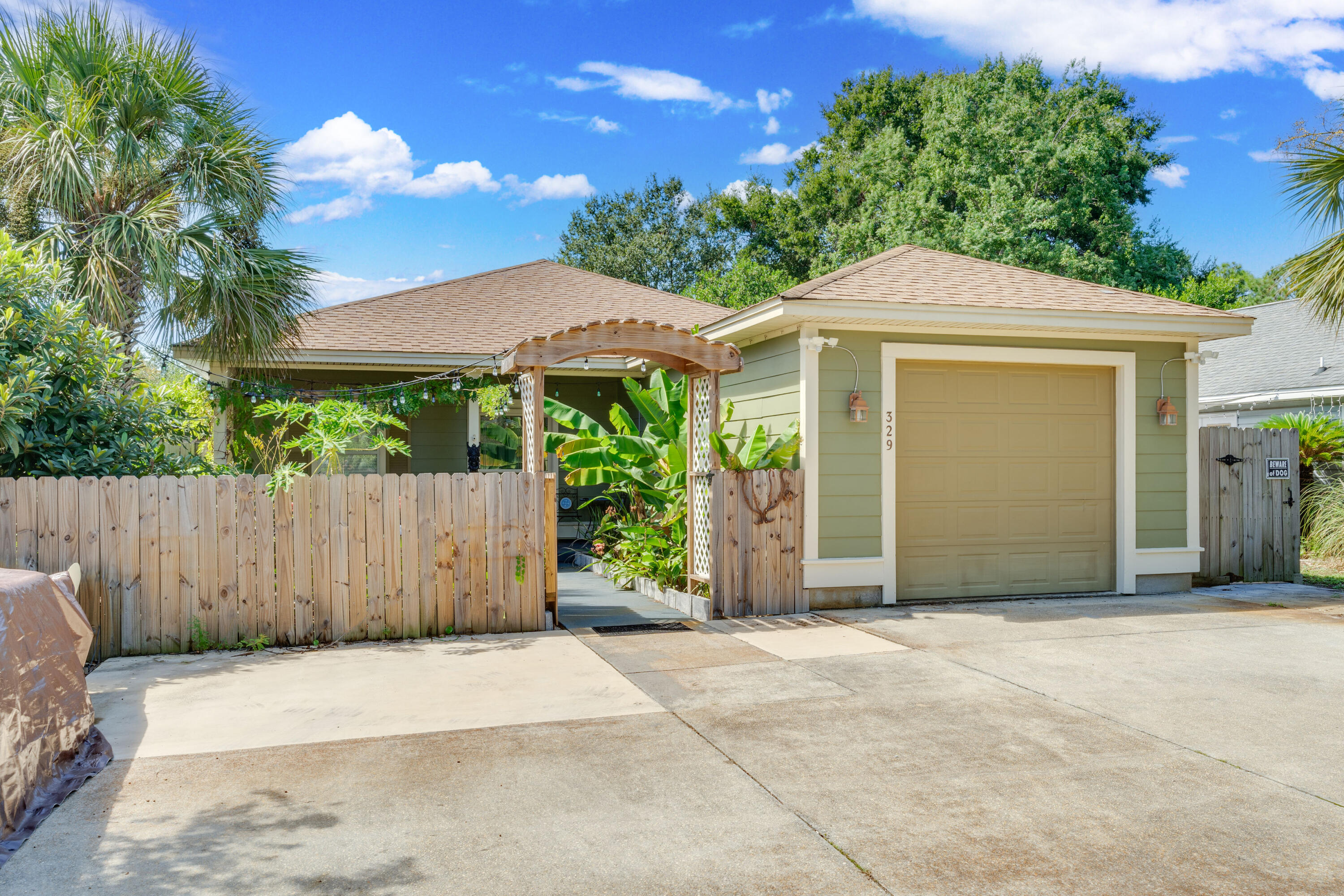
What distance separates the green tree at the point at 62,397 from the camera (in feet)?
20.4

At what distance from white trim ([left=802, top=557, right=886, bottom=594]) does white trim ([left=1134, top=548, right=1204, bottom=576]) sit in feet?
9.50

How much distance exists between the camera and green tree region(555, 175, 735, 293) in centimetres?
3591

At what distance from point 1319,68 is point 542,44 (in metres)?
27.1

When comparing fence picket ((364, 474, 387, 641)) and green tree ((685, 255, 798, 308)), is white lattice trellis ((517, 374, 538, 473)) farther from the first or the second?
green tree ((685, 255, 798, 308))

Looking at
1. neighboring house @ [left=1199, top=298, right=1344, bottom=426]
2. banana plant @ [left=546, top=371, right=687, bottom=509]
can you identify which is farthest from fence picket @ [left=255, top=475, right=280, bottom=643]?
neighboring house @ [left=1199, top=298, right=1344, bottom=426]

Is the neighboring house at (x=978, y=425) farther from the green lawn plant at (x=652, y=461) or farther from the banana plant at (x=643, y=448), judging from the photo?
the banana plant at (x=643, y=448)

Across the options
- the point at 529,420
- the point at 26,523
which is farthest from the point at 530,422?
the point at 26,523

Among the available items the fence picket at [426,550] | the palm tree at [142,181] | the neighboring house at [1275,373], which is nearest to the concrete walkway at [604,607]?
the fence picket at [426,550]

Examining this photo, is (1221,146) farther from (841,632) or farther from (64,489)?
(64,489)

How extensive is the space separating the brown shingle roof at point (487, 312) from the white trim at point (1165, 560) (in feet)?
18.9

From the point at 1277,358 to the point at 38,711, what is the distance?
1933cm

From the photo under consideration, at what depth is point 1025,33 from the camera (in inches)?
1093

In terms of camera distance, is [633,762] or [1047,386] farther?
[1047,386]

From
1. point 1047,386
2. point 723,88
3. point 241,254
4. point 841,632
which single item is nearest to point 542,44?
point 723,88
